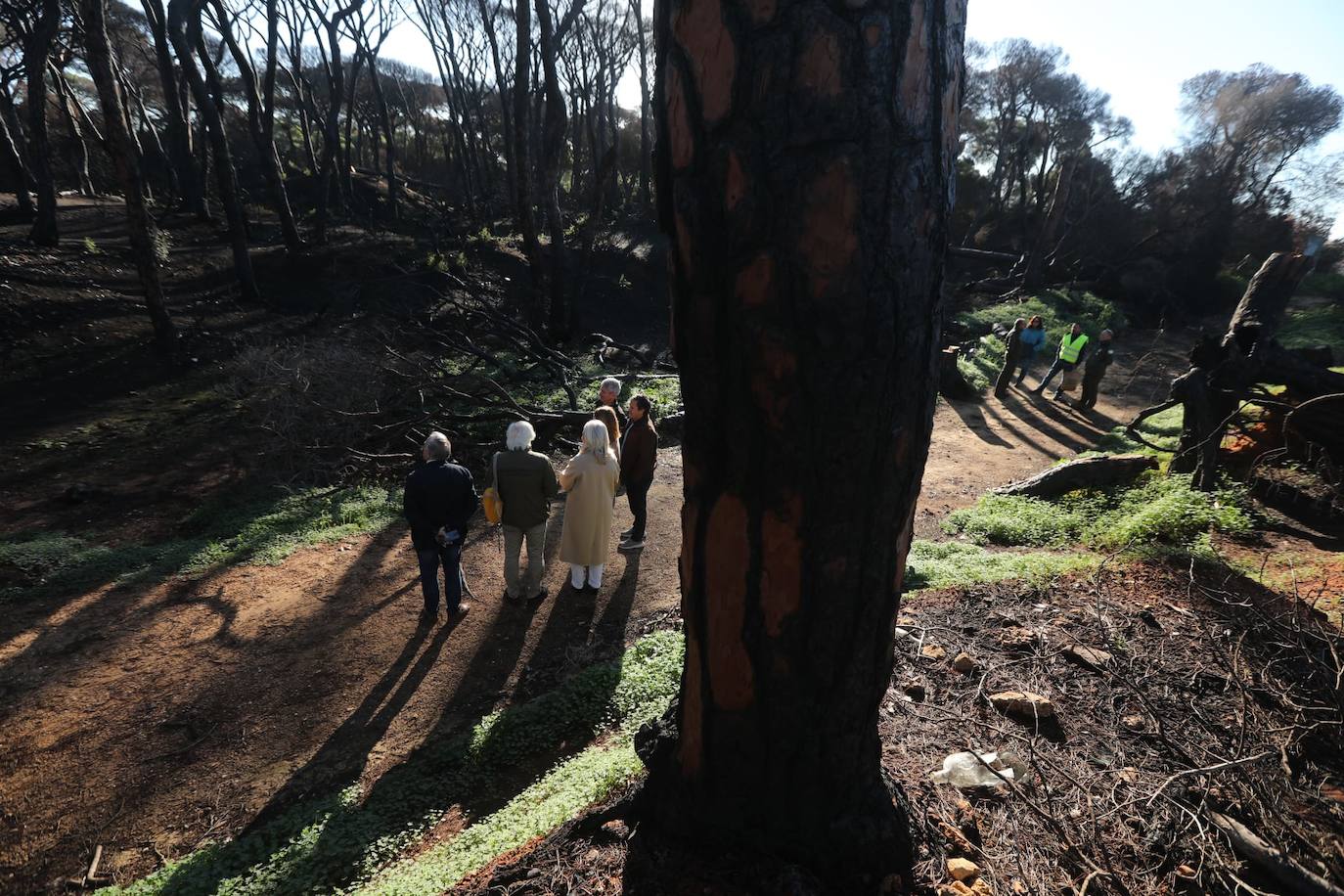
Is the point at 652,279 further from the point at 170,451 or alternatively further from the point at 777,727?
the point at 777,727

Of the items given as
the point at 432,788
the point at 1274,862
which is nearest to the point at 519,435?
the point at 432,788

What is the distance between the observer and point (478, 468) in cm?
857

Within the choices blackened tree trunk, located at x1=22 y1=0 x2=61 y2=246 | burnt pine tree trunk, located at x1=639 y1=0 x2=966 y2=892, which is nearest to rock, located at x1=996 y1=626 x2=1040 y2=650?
burnt pine tree trunk, located at x1=639 y1=0 x2=966 y2=892

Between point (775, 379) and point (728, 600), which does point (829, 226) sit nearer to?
point (775, 379)

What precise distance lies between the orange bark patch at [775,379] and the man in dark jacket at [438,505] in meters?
3.84

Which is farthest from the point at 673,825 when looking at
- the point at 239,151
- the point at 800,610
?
the point at 239,151

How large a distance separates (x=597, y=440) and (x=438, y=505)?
1.35 meters

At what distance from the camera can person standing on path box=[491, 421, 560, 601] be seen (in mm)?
4980

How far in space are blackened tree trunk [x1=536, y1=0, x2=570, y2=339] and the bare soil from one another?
701cm

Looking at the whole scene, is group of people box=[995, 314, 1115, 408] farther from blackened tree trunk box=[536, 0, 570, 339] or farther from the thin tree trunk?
the thin tree trunk

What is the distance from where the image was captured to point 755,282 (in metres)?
1.20

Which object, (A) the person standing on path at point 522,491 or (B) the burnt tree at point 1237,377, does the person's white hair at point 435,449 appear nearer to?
(A) the person standing on path at point 522,491

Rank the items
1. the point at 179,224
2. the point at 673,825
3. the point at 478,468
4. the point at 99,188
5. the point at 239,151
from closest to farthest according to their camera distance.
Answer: the point at 673,825 → the point at 478,468 → the point at 179,224 → the point at 99,188 → the point at 239,151

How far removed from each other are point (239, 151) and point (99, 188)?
647cm
